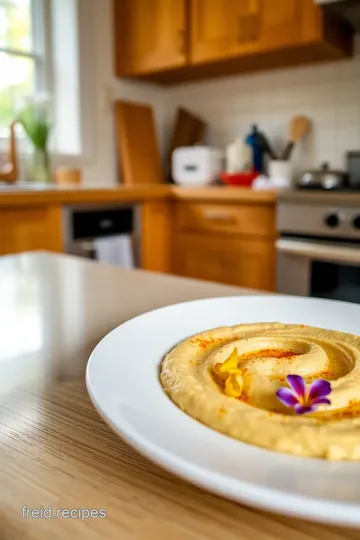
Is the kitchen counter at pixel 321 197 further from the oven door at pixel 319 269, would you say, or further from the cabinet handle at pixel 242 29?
the cabinet handle at pixel 242 29

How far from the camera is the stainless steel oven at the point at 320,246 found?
1.95 meters

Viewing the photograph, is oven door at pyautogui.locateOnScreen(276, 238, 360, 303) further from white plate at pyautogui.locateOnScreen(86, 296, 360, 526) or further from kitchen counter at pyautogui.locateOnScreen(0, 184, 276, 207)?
white plate at pyautogui.locateOnScreen(86, 296, 360, 526)

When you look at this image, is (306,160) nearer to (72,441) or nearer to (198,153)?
(198,153)

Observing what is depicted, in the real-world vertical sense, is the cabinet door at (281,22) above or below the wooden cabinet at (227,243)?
above

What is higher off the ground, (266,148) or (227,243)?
(266,148)

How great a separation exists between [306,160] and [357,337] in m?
2.41

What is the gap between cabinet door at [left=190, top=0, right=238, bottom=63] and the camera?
251 cm

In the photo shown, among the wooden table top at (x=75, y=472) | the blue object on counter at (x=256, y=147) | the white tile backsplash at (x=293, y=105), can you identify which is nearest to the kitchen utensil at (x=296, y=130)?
the white tile backsplash at (x=293, y=105)

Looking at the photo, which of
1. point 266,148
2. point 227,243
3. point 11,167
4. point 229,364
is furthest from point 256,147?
point 229,364

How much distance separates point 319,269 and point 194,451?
1895 mm

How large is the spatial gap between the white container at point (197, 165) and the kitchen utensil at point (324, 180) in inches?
25.9

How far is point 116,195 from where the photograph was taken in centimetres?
236

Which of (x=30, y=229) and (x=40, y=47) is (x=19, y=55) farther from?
(x=30, y=229)

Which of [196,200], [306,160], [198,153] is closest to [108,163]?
[198,153]
